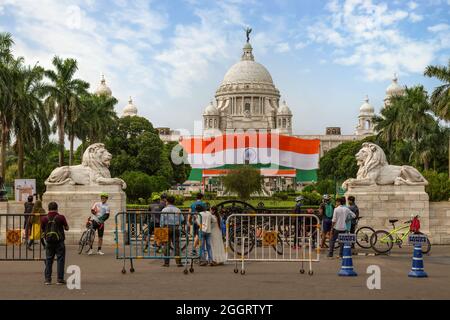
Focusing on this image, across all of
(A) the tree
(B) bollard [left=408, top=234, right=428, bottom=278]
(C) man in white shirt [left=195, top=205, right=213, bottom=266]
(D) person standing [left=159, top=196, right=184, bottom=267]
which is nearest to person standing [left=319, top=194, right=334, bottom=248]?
(C) man in white shirt [left=195, top=205, right=213, bottom=266]

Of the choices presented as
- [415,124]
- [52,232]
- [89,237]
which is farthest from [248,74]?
[52,232]

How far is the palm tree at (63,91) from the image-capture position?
4819 centimetres

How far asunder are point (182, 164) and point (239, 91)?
72116 millimetres

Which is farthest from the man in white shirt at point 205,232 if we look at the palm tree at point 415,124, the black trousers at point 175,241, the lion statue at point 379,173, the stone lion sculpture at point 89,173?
the palm tree at point 415,124

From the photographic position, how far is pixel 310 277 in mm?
13523

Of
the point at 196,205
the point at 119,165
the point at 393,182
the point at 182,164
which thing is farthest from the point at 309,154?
the point at 196,205

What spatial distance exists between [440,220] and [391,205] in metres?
1.57

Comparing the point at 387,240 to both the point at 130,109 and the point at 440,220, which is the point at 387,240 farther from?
the point at 130,109

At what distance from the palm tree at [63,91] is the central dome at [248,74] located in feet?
389

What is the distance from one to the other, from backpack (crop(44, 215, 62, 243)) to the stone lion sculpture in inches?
331

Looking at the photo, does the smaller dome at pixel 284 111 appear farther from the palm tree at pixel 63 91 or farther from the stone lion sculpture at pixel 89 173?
the stone lion sculpture at pixel 89 173

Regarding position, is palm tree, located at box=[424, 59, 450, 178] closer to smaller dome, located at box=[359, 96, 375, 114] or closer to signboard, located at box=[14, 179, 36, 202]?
signboard, located at box=[14, 179, 36, 202]

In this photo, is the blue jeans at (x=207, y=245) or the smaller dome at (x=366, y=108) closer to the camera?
the blue jeans at (x=207, y=245)
